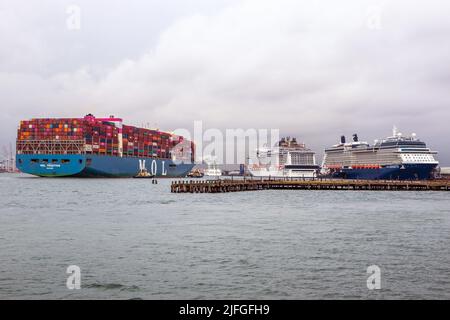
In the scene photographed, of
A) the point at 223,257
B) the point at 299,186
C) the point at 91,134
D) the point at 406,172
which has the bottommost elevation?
the point at 223,257

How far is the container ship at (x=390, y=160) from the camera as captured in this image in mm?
115438

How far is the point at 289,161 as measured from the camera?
17150 centimetres

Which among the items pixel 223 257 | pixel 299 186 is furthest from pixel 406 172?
pixel 223 257

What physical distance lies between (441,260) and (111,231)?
18599mm

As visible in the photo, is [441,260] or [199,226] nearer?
[441,260]

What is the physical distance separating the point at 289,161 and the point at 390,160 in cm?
5590

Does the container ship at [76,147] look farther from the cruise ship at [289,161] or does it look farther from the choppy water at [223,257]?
the choppy water at [223,257]

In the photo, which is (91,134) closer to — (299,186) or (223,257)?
(299,186)

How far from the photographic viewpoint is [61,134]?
12269cm

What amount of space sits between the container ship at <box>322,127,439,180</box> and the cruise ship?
32.9 meters

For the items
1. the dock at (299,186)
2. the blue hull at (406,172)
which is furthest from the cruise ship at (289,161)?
the dock at (299,186)

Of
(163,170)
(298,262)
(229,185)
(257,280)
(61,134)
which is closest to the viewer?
(257,280)

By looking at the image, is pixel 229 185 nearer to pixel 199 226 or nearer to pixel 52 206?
pixel 52 206
